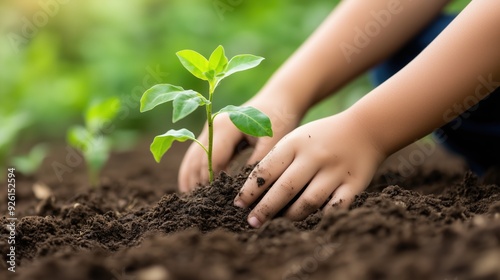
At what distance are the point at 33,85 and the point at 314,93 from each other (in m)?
2.45

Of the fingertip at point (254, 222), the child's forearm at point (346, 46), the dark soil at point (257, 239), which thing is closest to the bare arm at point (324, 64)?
the child's forearm at point (346, 46)

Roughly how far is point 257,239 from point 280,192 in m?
0.19

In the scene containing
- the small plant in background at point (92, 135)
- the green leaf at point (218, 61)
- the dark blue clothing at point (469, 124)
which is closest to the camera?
the green leaf at point (218, 61)

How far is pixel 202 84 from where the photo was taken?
384 cm

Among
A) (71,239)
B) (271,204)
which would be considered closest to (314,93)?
(271,204)

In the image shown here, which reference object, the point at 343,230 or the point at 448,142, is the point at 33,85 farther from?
the point at 343,230

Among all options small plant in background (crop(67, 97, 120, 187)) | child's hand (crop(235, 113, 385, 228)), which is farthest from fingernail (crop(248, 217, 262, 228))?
small plant in background (crop(67, 97, 120, 187))

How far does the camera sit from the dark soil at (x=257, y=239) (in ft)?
2.92

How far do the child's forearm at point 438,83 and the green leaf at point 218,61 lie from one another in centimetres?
30

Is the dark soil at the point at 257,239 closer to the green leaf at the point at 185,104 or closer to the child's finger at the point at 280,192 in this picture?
the child's finger at the point at 280,192

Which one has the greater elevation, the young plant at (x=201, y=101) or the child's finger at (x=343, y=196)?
the young plant at (x=201, y=101)

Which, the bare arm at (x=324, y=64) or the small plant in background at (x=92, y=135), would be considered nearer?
the bare arm at (x=324, y=64)

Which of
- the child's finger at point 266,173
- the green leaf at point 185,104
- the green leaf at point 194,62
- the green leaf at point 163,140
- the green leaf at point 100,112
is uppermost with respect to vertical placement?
the green leaf at point 100,112

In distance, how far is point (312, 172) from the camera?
4.37 ft
